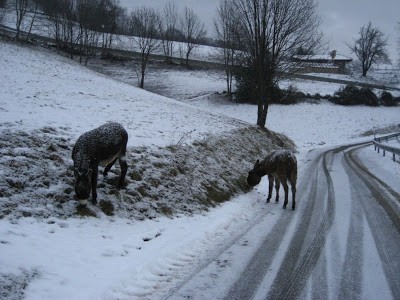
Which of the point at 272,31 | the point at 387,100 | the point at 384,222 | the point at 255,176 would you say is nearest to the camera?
the point at 384,222

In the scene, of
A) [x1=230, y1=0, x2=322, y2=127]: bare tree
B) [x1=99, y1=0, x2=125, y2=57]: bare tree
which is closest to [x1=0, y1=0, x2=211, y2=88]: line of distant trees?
[x1=99, y1=0, x2=125, y2=57]: bare tree

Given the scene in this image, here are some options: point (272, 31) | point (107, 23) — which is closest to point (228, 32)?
point (272, 31)

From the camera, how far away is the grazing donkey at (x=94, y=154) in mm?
6871

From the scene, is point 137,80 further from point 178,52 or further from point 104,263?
point 104,263

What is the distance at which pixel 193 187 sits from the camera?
32.1ft

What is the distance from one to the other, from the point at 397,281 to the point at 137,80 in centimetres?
5255

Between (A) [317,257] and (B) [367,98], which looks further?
(B) [367,98]

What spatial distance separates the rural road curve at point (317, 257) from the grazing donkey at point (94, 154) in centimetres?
283

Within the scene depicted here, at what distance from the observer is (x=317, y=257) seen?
618 centimetres

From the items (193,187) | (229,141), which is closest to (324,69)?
(229,141)

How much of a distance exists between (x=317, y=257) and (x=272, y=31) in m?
20.3

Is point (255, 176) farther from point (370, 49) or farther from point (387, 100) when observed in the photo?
point (370, 49)

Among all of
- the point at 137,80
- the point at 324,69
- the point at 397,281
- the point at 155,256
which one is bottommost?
the point at 155,256

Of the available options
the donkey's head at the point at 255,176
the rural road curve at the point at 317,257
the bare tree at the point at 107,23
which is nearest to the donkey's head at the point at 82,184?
the rural road curve at the point at 317,257
